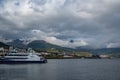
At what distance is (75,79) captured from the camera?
3393 inches

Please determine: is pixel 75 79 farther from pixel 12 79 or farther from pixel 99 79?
pixel 12 79

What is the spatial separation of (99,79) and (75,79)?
24.4ft

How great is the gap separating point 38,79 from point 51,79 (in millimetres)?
4293

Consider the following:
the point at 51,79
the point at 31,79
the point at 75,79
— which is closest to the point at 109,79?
the point at 75,79

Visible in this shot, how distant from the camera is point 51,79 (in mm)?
87312

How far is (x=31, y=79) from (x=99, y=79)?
21.0 metres

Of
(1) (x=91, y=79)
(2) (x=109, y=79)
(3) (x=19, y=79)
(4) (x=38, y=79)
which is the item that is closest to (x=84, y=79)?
(1) (x=91, y=79)

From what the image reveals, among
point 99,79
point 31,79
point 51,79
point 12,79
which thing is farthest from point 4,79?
Answer: point 99,79

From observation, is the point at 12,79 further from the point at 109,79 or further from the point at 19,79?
the point at 109,79

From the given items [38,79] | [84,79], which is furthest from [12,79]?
[84,79]

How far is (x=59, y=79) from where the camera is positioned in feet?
283

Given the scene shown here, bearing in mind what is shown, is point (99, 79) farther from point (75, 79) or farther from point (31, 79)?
point (31, 79)

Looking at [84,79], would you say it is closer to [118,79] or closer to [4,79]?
[118,79]

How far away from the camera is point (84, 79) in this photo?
86.2 m
